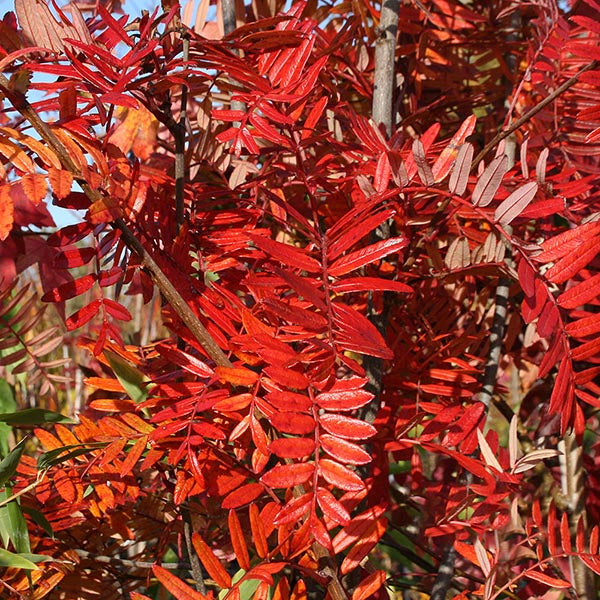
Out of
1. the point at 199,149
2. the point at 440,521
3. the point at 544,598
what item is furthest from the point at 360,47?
the point at 544,598

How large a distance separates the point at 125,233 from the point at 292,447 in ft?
0.59

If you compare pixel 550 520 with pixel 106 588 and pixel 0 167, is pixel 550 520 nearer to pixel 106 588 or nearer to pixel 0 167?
pixel 106 588

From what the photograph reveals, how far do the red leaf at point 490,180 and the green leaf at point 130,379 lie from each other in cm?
32

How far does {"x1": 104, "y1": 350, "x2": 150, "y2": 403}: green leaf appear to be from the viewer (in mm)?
622

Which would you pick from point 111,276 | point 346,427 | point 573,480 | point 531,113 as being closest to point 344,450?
point 346,427

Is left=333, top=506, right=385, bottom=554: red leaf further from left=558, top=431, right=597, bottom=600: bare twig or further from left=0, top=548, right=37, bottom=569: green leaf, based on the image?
left=558, top=431, right=597, bottom=600: bare twig

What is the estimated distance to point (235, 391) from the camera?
1.79ft

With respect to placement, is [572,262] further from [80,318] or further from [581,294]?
[80,318]

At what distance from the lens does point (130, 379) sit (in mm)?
628

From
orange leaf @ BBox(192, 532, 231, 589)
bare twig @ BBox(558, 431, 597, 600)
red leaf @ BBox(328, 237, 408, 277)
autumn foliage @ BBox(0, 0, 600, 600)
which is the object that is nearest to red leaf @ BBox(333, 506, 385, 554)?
autumn foliage @ BBox(0, 0, 600, 600)

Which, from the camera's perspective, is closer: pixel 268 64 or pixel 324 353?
pixel 324 353

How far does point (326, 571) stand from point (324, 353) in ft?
0.58

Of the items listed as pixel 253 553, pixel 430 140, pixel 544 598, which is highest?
pixel 430 140

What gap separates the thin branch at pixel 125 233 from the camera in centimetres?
44
